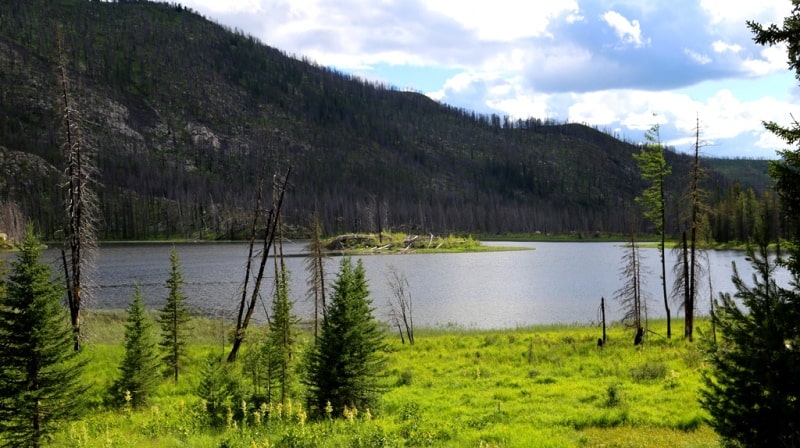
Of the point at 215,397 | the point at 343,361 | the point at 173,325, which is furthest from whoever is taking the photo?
the point at 173,325

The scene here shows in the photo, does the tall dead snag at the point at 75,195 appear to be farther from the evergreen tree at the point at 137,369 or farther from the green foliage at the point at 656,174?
the green foliage at the point at 656,174

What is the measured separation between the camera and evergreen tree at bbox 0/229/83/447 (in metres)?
12.2

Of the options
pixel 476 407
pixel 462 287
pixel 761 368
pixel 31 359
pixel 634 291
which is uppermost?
pixel 761 368

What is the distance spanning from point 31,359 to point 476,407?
13160 mm

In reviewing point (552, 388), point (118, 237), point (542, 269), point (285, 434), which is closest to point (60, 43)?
point (285, 434)

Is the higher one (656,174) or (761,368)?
(656,174)

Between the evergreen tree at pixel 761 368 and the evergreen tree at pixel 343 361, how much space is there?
9669mm

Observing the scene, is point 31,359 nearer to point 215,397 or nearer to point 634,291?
point 215,397

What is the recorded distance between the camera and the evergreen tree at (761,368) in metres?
6.80

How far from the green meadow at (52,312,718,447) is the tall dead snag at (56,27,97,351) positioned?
417 centimetres

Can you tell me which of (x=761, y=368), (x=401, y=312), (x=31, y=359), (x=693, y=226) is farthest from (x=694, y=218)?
(x=31, y=359)

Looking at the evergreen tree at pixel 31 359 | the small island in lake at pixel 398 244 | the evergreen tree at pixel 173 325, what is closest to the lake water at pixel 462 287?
the evergreen tree at pixel 173 325

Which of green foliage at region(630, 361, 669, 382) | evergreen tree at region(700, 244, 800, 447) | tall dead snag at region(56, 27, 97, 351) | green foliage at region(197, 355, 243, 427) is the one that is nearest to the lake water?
tall dead snag at region(56, 27, 97, 351)

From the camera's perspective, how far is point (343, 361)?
15180 millimetres
